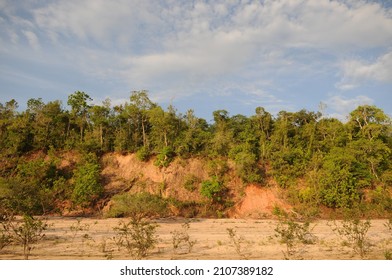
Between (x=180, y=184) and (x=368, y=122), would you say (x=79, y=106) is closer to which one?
(x=180, y=184)

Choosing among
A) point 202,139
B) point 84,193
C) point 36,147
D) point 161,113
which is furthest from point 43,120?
point 202,139

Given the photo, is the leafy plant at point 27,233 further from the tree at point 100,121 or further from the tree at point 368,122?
the tree at point 368,122

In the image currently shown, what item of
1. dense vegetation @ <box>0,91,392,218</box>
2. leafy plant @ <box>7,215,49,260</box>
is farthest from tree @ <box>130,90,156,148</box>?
leafy plant @ <box>7,215,49,260</box>

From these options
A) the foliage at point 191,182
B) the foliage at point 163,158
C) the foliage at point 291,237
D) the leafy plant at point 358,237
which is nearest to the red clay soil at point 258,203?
the foliage at point 191,182

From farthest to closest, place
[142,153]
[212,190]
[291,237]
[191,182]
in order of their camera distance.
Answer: [142,153], [191,182], [212,190], [291,237]

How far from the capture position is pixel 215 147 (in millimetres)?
34781

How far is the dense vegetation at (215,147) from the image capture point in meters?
30.0

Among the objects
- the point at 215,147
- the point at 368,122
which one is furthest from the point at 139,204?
the point at 368,122

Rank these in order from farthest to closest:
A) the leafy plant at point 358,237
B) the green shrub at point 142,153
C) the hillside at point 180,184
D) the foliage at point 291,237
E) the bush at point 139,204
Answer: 1. the green shrub at point 142,153
2. the hillside at point 180,184
3. the bush at point 139,204
4. the foliage at point 291,237
5. the leafy plant at point 358,237

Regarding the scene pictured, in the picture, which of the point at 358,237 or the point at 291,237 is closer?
the point at 291,237

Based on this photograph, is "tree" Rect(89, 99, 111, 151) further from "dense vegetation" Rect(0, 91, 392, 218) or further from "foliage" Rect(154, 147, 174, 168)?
"foliage" Rect(154, 147, 174, 168)

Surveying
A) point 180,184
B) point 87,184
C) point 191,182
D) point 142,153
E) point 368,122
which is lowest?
point 180,184

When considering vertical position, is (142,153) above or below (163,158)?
above

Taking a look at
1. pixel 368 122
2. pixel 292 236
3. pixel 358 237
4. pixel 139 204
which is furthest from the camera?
pixel 368 122
